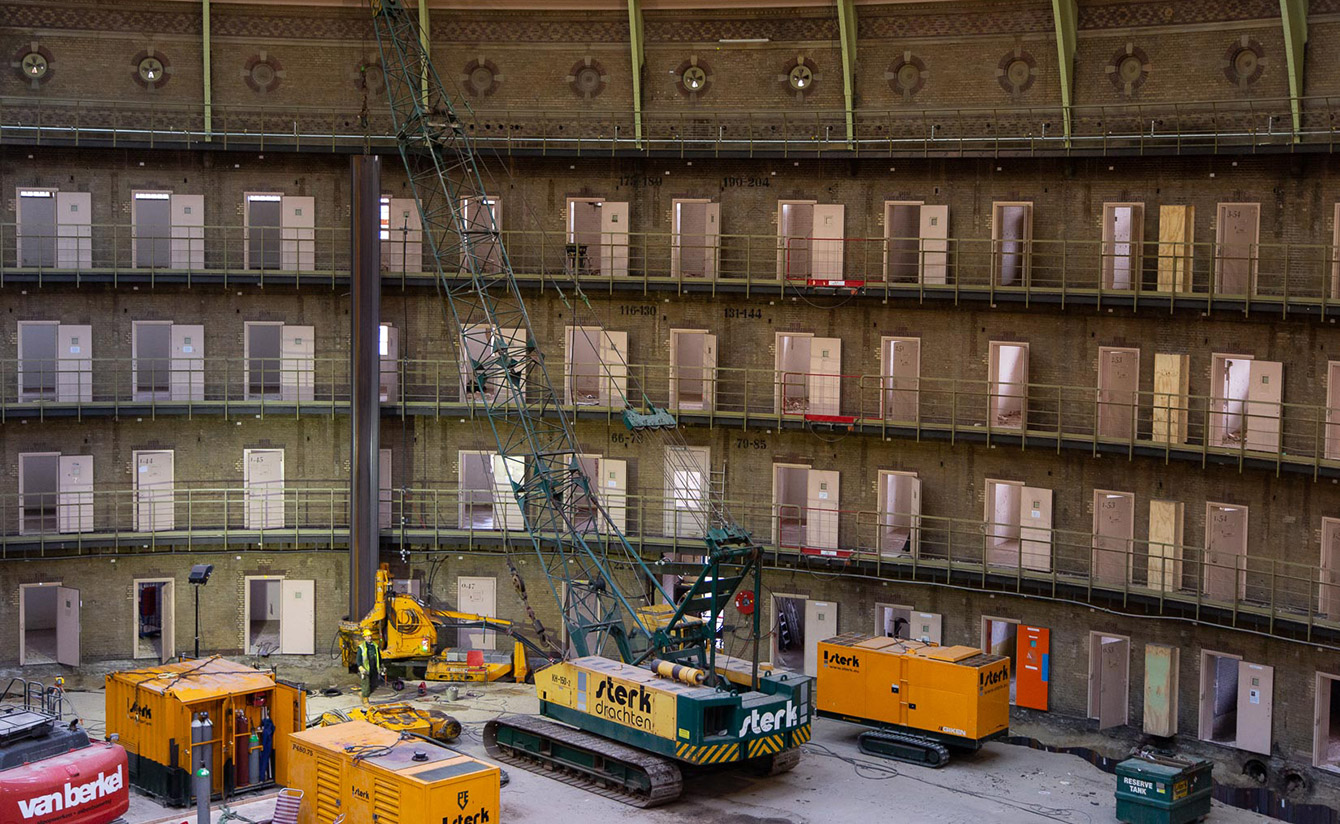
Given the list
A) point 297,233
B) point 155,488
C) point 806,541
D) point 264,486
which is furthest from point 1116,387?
point 155,488

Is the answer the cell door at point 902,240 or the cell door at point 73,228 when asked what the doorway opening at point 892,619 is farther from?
the cell door at point 73,228

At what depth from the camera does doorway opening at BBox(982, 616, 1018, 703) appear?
35.4 meters

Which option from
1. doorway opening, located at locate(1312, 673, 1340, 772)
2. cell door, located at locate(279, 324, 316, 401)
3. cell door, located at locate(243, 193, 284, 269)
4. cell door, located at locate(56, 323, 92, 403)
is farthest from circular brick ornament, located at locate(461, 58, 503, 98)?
doorway opening, located at locate(1312, 673, 1340, 772)

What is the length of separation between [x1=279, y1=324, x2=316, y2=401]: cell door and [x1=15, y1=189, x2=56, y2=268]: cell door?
638 centimetres

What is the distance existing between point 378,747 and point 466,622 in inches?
467

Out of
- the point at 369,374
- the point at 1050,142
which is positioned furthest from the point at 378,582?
the point at 1050,142

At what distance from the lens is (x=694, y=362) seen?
128 feet

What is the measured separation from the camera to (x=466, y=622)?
35438 millimetres

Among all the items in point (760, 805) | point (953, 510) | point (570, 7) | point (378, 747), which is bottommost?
point (760, 805)

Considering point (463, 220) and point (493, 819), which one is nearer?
point (493, 819)

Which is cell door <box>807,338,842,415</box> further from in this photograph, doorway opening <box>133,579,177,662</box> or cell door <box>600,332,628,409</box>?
doorway opening <box>133,579,177,662</box>

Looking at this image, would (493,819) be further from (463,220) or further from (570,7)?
(570,7)

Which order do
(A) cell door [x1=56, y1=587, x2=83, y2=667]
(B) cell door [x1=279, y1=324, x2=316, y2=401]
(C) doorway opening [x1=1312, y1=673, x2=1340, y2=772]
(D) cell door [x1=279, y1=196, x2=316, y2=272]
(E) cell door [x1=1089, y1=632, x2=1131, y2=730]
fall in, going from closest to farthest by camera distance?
(C) doorway opening [x1=1312, y1=673, x2=1340, y2=772] < (E) cell door [x1=1089, y1=632, x2=1131, y2=730] < (A) cell door [x1=56, y1=587, x2=83, y2=667] < (D) cell door [x1=279, y1=196, x2=316, y2=272] < (B) cell door [x1=279, y1=324, x2=316, y2=401]

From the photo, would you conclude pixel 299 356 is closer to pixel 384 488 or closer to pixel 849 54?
pixel 384 488
